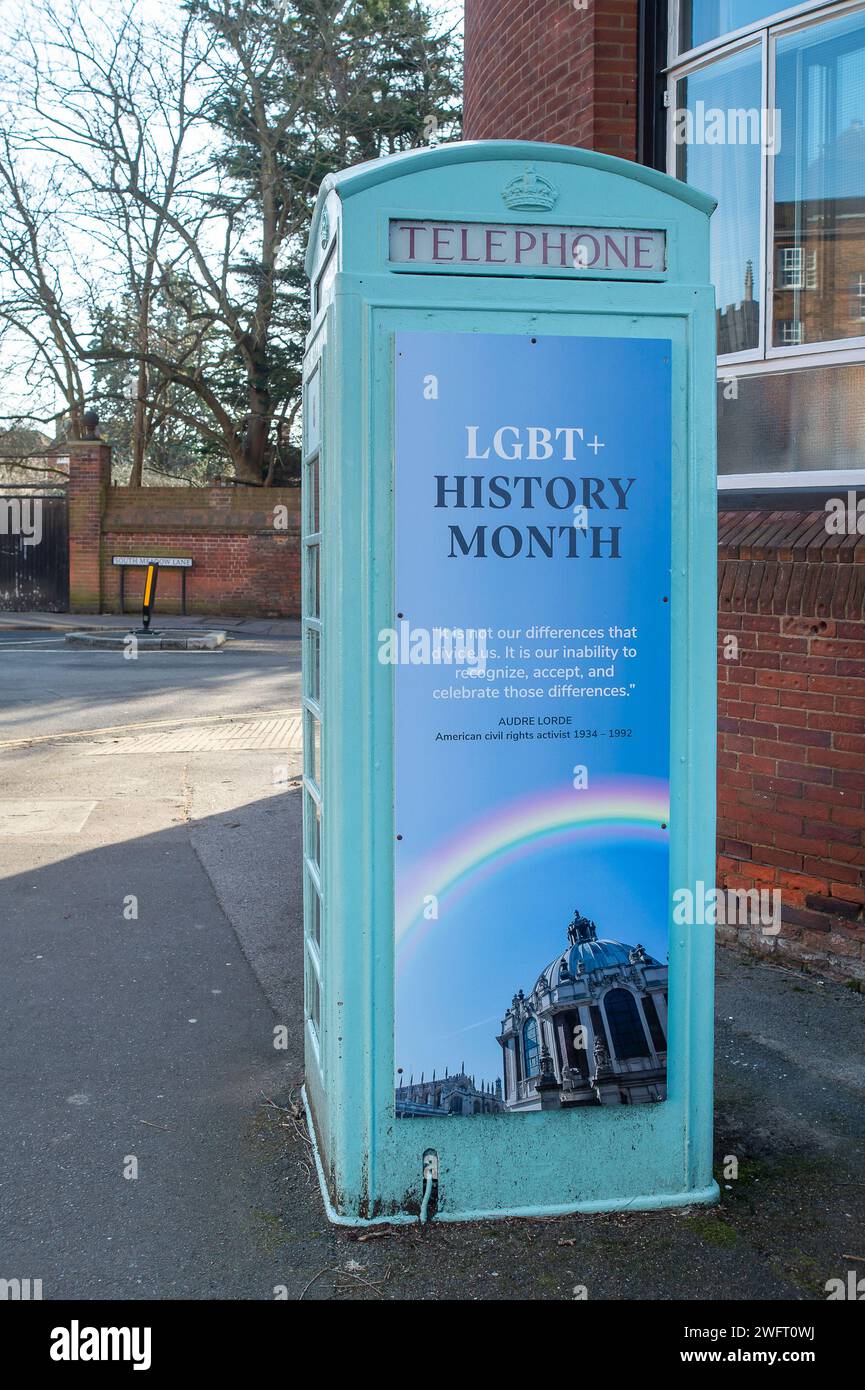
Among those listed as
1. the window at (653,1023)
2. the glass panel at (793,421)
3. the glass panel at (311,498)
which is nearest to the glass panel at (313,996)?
the window at (653,1023)

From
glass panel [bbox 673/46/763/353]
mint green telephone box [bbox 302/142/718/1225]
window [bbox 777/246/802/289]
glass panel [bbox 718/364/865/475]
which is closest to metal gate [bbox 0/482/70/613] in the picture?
glass panel [bbox 673/46/763/353]

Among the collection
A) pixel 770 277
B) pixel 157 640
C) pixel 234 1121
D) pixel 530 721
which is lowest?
pixel 234 1121

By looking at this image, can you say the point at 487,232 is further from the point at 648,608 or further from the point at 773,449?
the point at 773,449

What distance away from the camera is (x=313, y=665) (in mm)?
3859

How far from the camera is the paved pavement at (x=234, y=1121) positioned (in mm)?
3230

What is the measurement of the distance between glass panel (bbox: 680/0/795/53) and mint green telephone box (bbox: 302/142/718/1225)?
12.1 ft

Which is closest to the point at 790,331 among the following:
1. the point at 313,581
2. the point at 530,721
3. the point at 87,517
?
the point at 313,581

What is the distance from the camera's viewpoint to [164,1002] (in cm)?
538

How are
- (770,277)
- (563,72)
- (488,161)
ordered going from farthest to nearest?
(563,72)
(770,277)
(488,161)

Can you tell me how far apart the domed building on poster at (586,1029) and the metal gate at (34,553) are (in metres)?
25.6

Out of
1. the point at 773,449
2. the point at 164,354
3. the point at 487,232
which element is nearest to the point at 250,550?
the point at 164,354

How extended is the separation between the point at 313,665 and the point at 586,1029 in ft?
4.41

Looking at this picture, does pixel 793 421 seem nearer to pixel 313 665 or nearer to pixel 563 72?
pixel 563 72
